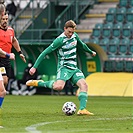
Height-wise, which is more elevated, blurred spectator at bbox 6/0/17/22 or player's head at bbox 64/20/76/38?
blurred spectator at bbox 6/0/17/22

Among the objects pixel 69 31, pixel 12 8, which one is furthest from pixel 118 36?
pixel 69 31

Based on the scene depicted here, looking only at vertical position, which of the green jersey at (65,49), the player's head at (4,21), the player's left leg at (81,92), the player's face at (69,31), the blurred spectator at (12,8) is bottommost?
the player's left leg at (81,92)

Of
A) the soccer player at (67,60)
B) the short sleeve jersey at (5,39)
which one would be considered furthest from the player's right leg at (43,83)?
the short sleeve jersey at (5,39)

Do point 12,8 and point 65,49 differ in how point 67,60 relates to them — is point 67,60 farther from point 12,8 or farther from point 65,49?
point 12,8

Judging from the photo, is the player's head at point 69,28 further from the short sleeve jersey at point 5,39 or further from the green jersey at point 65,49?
the short sleeve jersey at point 5,39

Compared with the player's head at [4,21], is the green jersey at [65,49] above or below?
below

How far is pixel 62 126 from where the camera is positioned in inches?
440

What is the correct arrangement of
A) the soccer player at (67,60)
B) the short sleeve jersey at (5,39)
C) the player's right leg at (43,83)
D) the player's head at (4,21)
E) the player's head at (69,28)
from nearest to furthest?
1. the player's head at (4,21)
2. the player's head at (69,28)
3. the soccer player at (67,60)
4. the short sleeve jersey at (5,39)
5. the player's right leg at (43,83)

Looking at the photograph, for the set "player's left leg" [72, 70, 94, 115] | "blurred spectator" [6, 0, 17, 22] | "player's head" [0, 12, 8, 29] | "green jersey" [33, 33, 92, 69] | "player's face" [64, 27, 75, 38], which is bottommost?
"player's left leg" [72, 70, 94, 115]

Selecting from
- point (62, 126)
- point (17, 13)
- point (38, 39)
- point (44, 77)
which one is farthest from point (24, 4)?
point (62, 126)

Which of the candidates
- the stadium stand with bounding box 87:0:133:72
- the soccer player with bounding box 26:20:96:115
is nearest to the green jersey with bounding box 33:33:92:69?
the soccer player with bounding box 26:20:96:115

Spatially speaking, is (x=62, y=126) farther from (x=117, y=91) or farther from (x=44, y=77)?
(x=44, y=77)

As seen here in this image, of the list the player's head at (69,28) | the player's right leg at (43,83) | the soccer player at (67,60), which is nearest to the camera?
the player's head at (69,28)

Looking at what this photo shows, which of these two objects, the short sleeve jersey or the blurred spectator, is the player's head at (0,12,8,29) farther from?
the blurred spectator
